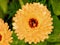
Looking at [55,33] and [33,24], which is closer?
[33,24]

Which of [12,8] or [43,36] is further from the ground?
[12,8]

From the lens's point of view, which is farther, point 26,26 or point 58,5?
point 58,5

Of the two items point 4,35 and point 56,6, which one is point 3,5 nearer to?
point 4,35

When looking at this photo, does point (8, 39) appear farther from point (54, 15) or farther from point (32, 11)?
point (54, 15)

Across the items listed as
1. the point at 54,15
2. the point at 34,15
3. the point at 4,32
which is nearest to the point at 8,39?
the point at 4,32

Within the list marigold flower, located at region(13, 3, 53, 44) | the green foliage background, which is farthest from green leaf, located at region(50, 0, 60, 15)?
marigold flower, located at region(13, 3, 53, 44)

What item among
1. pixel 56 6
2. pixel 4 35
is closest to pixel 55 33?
pixel 56 6

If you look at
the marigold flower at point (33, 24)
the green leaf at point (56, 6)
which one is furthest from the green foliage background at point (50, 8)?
the marigold flower at point (33, 24)

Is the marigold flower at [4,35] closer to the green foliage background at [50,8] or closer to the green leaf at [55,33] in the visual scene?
the green foliage background at [50,8]
